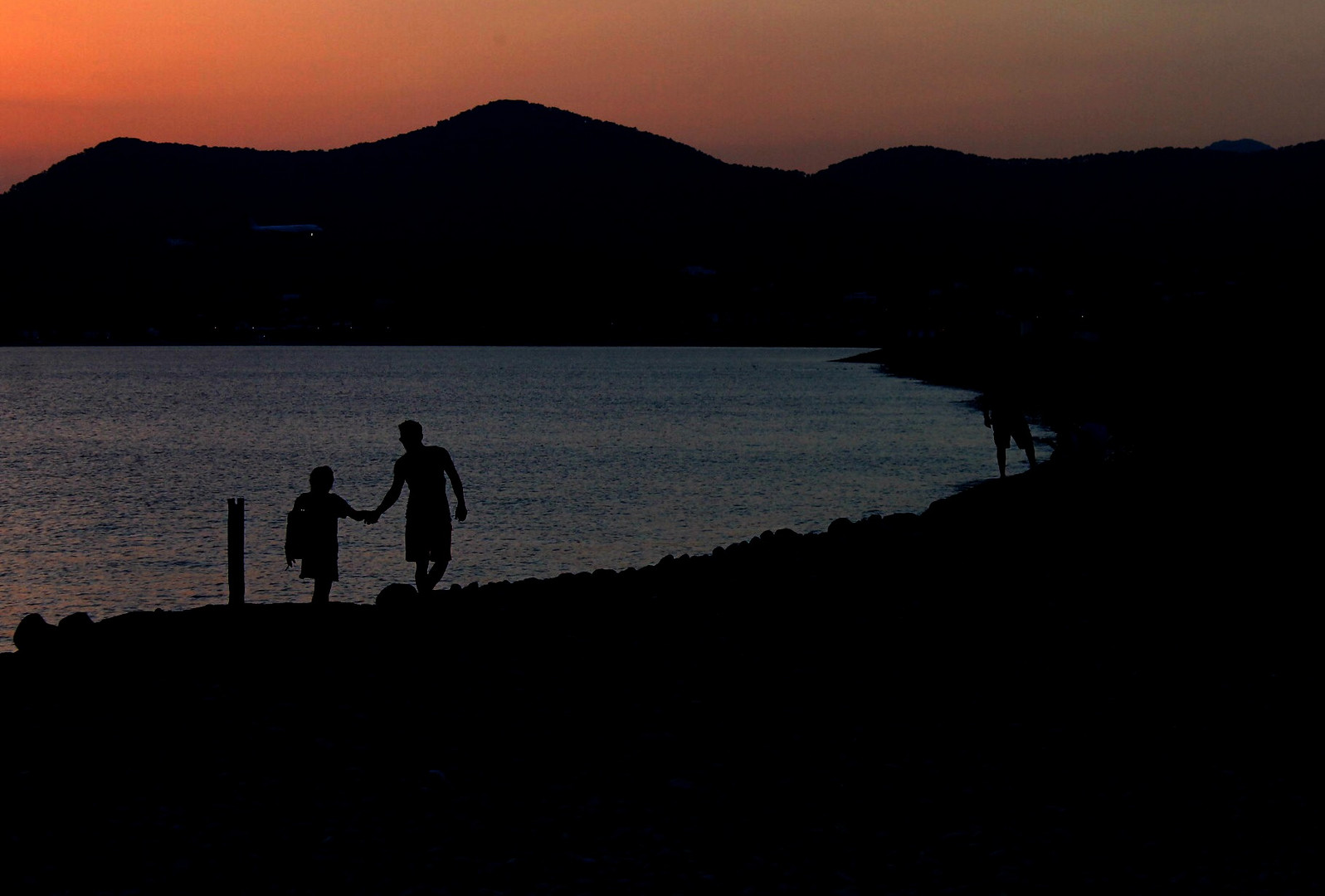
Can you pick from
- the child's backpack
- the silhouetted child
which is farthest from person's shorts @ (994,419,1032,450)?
the child's backpack

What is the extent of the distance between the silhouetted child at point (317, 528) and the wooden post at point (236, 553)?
0.53 meters

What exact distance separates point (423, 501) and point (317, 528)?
95 centimetres

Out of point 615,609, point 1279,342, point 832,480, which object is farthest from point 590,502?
point 615,609

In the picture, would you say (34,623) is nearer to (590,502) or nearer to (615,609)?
(615,609)

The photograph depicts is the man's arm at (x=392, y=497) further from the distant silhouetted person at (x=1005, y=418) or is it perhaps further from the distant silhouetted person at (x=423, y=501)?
the distant silhouetted person at (x=1005, y=418)

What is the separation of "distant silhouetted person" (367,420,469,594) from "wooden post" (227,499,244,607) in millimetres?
1192

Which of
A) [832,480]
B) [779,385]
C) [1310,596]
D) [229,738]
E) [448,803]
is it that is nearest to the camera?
[448,803]

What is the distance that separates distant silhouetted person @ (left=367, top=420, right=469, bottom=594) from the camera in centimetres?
1199

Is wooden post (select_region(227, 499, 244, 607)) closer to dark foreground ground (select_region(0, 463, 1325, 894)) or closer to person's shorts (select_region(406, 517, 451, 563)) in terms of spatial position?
dark foreground ground (select_region(0, 463, 1325, 894))

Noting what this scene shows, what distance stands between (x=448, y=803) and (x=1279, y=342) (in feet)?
118

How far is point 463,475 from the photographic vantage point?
47.1m

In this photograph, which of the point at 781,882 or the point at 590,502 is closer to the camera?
the point at 781,882

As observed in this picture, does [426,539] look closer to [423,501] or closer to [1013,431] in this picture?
[423,501]

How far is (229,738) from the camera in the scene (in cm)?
959
